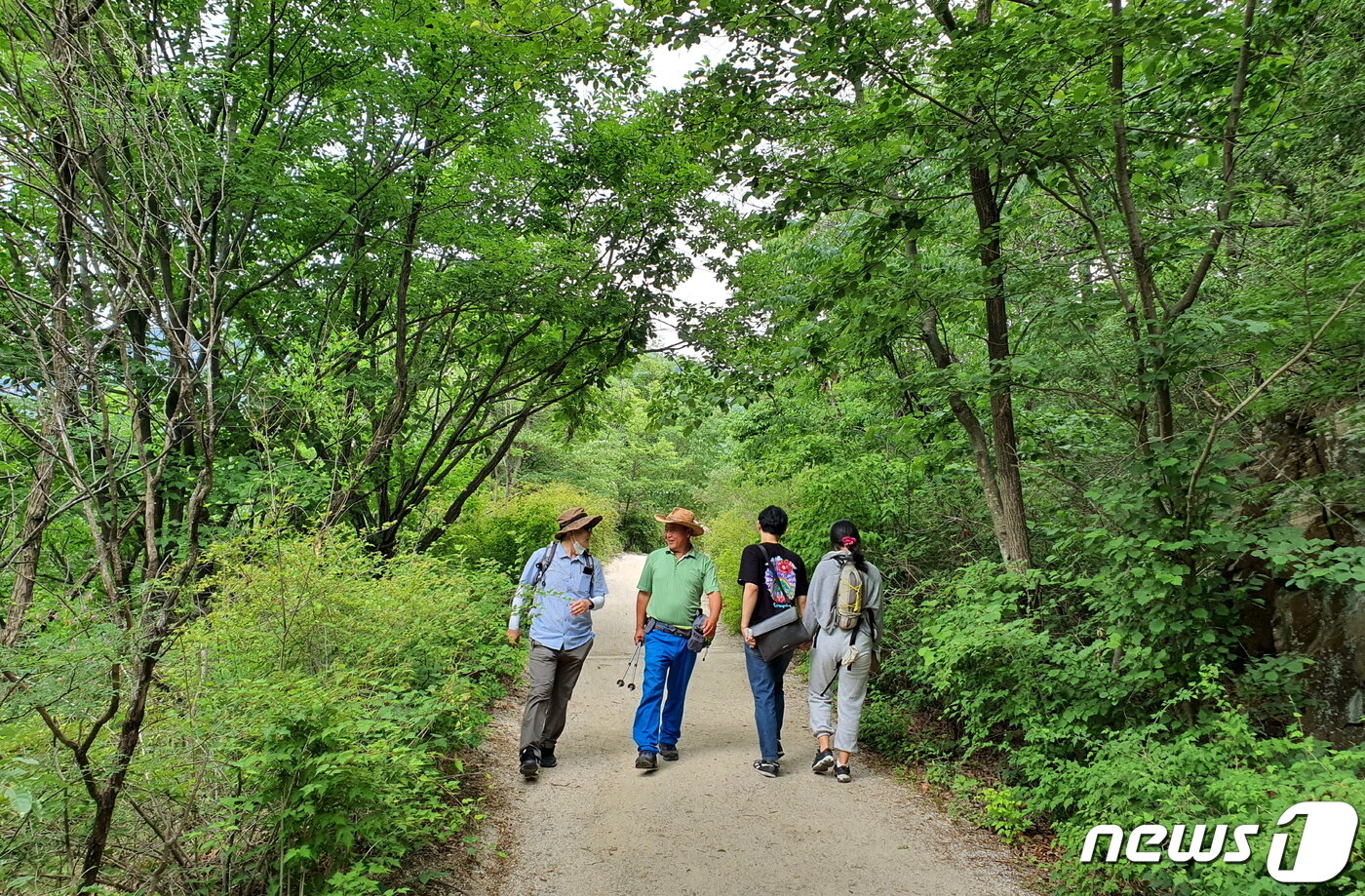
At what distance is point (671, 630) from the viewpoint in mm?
5695

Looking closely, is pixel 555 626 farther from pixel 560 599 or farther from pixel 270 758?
pixel 270 758

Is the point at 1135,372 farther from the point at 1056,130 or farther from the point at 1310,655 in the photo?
the point at 1310,655

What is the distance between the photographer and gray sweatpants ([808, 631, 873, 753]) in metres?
5.45

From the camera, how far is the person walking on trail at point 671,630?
5625mm

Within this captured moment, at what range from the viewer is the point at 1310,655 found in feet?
13.8

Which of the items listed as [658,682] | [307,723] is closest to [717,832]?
[658,682]

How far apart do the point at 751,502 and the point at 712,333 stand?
4502 mm

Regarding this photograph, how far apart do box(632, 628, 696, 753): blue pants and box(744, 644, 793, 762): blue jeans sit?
20.7 inches

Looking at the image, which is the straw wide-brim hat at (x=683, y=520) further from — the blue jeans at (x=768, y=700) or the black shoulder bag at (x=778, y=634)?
the blue jeans at (x=768, y=700)

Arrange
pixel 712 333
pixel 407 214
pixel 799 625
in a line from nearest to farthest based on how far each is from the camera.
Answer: pixel 799 625
pixel 407 214
pixel 712 333

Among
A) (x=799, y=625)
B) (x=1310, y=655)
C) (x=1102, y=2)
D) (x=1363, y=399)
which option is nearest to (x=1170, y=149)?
(x=1102, y=2)

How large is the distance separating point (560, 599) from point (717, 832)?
1974 mm

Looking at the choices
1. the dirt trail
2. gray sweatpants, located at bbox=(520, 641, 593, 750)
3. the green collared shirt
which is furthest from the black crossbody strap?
the dirt trail

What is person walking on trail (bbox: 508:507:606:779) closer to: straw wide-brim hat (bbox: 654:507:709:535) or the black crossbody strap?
the black crossbody strap
